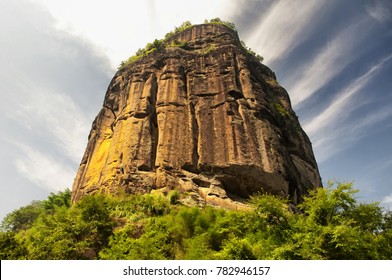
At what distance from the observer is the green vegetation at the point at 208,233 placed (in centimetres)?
1588

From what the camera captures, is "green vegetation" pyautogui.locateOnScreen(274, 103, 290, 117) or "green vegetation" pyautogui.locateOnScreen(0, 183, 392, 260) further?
"green vegetation" pyautogui.locateOnScreen(274, 103, 290, 117)

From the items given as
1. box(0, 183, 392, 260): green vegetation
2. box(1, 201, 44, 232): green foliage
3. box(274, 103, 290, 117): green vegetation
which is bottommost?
box(0, 183, 392, 260): green vegetation

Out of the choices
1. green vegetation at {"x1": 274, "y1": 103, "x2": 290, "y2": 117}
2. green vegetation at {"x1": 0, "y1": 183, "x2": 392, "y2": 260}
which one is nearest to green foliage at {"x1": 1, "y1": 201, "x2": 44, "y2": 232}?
green vegetation at {"x1": 0, "y1": 183, "x2": 392, "y2": 260}

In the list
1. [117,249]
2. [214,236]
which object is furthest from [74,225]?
[214,236]

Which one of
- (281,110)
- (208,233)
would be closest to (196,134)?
(208,233)

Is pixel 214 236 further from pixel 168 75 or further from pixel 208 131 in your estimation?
pixel 168 75

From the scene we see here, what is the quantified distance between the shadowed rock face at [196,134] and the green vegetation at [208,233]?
4.01m

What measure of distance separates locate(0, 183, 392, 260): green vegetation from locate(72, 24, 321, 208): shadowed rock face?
4.01 meters

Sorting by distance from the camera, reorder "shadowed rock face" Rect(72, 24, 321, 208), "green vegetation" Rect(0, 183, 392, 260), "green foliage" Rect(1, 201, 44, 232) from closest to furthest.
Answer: "green vegetation" Rect(0, 183, 392, 260) → "shadowed rock face" Rect(72, 24, 321, 208) → "green foliage" Rect(1, 201, 44, 232)

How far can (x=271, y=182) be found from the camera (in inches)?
1020

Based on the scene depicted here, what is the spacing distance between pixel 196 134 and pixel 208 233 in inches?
490

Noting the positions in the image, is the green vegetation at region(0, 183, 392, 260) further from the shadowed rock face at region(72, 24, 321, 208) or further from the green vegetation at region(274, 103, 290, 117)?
the green vegetation at region(274, 103, 290, 117)

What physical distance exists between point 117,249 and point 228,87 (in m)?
19.4

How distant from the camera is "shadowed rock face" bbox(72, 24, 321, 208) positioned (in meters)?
25.8
